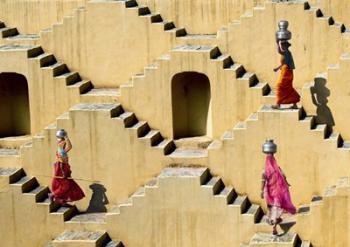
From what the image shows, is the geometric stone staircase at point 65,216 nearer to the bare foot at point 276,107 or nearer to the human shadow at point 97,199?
the human shadow at point 97,199

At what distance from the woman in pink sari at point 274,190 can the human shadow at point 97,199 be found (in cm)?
404

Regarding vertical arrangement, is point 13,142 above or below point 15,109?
below

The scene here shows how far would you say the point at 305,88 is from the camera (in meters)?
29.5

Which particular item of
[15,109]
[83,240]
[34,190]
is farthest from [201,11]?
[83,240]

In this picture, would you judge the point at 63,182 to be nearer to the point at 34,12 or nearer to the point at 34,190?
the point at 34,190

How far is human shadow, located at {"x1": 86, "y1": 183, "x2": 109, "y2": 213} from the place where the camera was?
30.2 metres

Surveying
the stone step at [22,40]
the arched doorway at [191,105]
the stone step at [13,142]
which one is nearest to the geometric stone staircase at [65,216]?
the stone step at [13,142]

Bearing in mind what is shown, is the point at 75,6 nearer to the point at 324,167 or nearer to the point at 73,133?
the point at 73,133

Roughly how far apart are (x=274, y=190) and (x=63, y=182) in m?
4.68

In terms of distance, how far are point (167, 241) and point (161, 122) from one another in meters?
3.01

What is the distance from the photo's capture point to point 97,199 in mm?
30297

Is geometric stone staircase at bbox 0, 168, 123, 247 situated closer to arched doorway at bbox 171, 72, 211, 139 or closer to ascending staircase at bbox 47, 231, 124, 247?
ascending staircase at bbox 47, 231, 124, 247

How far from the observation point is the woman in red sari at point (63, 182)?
29503mm

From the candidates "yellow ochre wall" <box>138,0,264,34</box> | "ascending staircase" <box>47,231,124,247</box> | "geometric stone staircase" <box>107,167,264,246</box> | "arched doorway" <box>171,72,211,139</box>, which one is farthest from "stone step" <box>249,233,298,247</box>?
"yellow ochre wall" <box>138,0,264,34</box>
